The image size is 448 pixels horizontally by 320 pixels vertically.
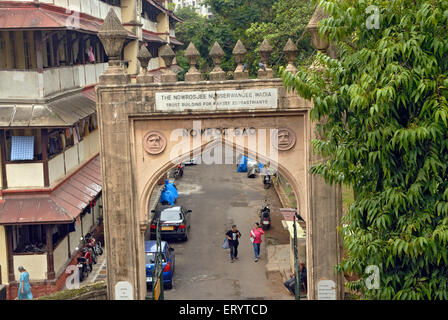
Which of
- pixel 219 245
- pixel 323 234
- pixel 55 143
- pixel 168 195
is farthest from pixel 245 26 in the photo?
pixel 323 234

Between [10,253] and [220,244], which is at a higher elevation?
[10,253]

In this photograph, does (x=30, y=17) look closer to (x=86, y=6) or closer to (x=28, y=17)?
(x=28, y=17)

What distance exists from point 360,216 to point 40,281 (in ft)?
35.9

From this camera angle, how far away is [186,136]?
36.4 ft

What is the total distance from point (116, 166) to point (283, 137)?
127 inches

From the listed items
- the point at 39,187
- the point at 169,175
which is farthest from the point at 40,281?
the point at 169,175

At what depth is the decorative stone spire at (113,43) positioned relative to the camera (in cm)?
1059

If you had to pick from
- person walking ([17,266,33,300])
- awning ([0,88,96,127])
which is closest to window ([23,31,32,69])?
awning ([0,88,96,127])

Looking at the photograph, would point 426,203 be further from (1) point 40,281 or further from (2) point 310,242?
(1) point 40,281

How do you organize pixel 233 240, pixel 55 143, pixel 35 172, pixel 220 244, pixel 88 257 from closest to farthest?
pixel 35 172 → pixel 55 143 → pixel 88 257 → pixel 233 240 → pixel 220 244

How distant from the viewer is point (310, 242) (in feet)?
36.5

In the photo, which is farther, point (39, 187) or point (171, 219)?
point (171, 219)

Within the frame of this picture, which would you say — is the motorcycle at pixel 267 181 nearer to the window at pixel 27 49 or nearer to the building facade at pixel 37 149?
the building facade at pixel 37 149

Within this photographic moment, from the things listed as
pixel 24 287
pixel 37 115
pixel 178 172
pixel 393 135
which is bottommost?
pixel 24 287
